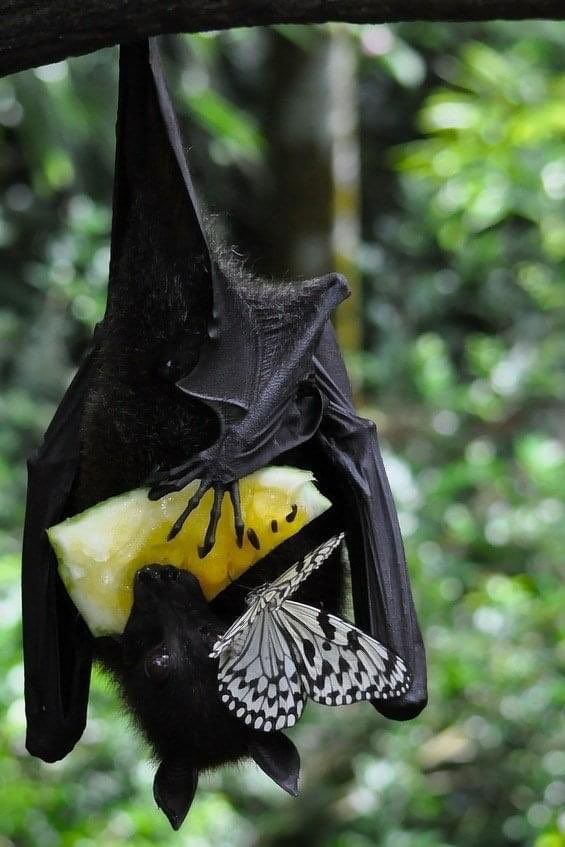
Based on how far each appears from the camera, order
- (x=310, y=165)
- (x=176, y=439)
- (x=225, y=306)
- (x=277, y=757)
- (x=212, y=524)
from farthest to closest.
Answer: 1. (x=310, y=165)
2. (x=176, y=439)
3. (x=225, y=306)
4. (x=277, y=757)
5. (x=212, y=524)

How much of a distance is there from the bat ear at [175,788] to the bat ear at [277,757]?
15 cm

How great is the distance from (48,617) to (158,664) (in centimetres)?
35

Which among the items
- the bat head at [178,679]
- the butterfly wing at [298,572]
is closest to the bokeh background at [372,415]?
the bat head at [178,679]

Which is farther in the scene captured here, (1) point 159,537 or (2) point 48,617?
(2) point 48,617

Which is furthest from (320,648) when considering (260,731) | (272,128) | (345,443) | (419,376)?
(419,376)

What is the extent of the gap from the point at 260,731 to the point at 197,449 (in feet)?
1.89

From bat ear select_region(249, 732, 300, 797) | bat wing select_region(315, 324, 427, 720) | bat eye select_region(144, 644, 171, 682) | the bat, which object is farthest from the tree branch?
bat ear select_region(249, 732, 300, 797)

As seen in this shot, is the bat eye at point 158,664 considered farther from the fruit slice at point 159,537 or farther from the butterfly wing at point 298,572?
the butterfly wing at point 298,572

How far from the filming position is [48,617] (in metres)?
2.17

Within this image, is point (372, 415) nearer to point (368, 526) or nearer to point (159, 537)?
point (368, 526)

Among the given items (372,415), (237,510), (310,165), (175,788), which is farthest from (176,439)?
(372,415)

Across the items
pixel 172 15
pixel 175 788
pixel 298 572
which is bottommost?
pixel 175 788

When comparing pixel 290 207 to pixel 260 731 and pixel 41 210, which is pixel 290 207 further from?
pixel 260 731

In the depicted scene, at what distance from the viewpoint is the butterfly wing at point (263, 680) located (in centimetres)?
167
